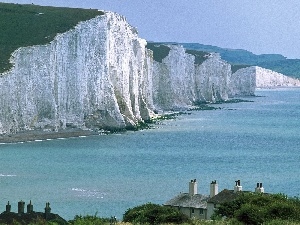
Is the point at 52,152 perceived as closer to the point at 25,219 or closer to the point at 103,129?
the point at 103,129

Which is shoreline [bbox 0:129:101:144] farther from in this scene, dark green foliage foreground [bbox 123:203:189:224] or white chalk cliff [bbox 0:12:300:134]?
dark green foliage foreground [bbox 123:203:189:224]

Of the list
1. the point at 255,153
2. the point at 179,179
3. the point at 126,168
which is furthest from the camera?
the point at 255,153

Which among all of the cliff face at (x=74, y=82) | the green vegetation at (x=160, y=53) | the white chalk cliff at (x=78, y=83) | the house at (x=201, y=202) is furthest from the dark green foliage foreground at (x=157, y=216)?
the green vegetation at (x=160, y=53)

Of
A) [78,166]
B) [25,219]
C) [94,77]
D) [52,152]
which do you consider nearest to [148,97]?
[94,77]

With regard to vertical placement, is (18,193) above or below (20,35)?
below

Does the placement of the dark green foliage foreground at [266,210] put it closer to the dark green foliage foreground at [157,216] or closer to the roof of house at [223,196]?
the dark green foliage foreground at [157,216]

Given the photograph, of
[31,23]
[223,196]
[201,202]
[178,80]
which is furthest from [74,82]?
[178,80]

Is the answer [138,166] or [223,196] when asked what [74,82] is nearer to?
[138,166]
